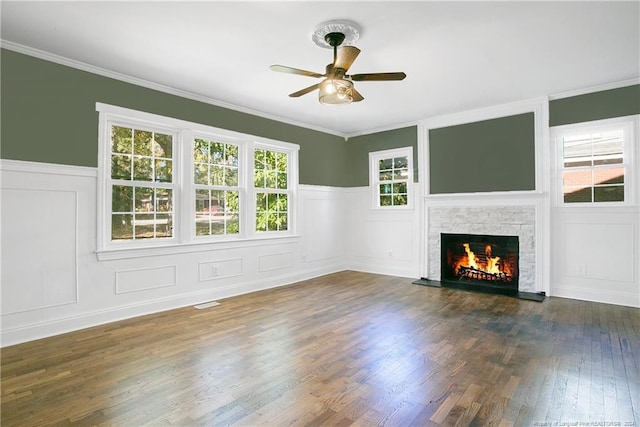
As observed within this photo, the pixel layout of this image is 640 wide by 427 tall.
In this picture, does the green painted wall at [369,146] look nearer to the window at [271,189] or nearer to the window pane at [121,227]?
the window at [271,189]

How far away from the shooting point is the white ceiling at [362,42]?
266 centimetres

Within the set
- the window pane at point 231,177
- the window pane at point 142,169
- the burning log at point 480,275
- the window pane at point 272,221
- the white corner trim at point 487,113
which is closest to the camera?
the window pane at point 142,169

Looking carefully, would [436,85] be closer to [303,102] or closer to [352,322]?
[303,102]

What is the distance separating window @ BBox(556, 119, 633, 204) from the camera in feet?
14.1

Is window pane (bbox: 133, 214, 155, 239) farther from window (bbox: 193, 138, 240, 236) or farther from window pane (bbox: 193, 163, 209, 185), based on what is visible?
window pane (bbox: 193, 163, 209, 185)

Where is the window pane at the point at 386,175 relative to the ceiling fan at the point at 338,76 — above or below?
below

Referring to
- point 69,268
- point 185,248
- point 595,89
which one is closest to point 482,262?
point 595,89

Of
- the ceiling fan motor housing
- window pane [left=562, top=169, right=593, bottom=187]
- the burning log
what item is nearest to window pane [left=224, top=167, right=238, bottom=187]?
the ceiling fan motor housing

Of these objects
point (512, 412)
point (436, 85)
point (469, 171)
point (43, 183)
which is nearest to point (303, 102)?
point (436, 85)

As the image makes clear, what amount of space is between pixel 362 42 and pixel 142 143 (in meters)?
2.92

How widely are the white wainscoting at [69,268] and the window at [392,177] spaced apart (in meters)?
3.25

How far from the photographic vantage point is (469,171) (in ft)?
18.0

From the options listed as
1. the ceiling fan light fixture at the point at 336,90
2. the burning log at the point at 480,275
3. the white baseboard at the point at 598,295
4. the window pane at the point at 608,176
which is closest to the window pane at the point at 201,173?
the ceiling fan light fixture at the point at 336,90

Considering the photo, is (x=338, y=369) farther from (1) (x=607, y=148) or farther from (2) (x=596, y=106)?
(2) (x=596, y=106)
